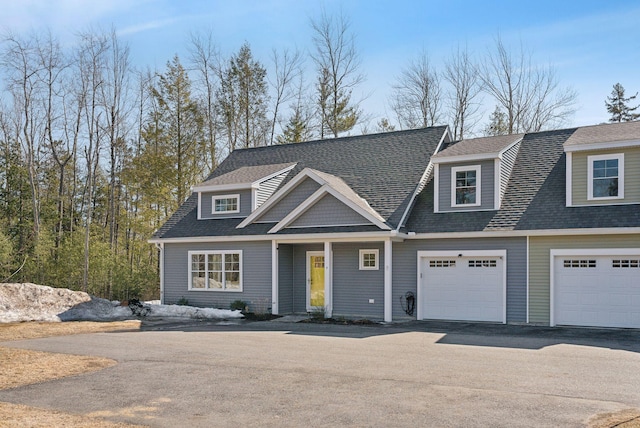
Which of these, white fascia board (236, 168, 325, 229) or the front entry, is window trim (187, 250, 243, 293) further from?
the front entry

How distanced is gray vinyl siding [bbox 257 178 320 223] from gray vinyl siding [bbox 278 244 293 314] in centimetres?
115

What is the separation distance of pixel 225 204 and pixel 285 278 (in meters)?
4.11

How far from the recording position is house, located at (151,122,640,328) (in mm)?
16016

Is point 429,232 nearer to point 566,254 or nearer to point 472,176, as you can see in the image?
point 472,176

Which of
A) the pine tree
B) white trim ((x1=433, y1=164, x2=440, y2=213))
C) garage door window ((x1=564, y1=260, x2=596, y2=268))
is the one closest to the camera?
garage door window ((x1=564, y1=260, x2=596, y2=268))

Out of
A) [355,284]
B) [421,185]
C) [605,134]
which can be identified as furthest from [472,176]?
[355,284]

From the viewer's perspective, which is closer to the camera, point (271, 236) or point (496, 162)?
point (496, 162)

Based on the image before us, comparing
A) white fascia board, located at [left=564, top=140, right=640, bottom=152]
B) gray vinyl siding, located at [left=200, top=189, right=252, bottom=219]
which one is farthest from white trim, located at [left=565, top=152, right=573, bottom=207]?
gray vinyl siding, located at [left=200, top=189, right=252, bottom=219]

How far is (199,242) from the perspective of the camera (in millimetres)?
21750

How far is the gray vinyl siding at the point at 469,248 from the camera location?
1669cm

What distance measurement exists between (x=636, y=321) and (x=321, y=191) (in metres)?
9.53

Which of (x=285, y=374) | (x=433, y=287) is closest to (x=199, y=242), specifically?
(x=433, y=287)

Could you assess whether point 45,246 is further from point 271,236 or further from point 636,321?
point 636,321

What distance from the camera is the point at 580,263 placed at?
1602cm
